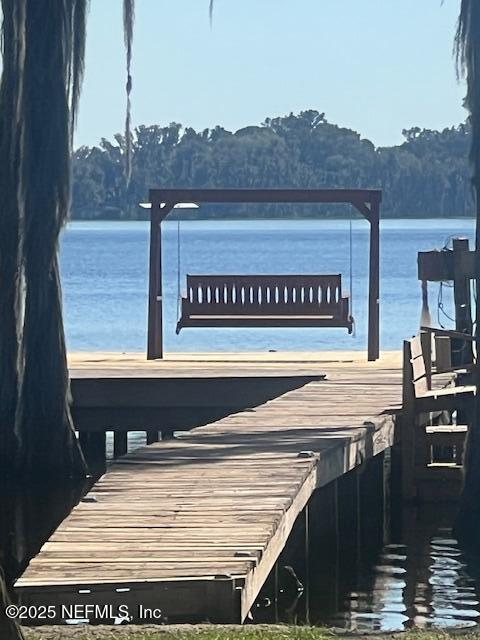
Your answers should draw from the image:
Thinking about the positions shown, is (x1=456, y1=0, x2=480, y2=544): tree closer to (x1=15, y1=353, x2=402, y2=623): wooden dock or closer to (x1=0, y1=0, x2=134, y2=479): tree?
(x1=15, y1=353, x2=402, y2=623): wooden dock

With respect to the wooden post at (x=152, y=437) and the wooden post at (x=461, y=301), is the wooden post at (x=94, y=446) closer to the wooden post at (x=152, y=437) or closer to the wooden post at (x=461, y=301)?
the wooden post at (x=152, y=437)

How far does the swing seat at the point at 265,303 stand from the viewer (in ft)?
77.3

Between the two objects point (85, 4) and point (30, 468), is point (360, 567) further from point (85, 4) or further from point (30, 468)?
point (85, 4)

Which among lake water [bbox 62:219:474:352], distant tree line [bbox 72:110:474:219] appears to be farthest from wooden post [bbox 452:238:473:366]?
distant tree line [bbox 72:110:474:219]

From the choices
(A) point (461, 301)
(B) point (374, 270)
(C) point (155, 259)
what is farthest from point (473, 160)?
(C) point (155, 259)

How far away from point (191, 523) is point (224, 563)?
4.00 ft

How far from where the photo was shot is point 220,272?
10162 cm

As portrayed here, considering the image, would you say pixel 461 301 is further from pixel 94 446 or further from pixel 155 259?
pixel 155 259

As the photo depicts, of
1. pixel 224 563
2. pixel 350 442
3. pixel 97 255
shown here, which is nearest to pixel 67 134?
pixel 350 442

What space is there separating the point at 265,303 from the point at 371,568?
28.7 ft

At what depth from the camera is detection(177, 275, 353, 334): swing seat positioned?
77.3 feet

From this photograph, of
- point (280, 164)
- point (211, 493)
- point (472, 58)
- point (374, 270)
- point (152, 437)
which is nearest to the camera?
point (211, 493)

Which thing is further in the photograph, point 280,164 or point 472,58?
point 280,164

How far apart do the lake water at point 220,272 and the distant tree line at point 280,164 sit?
5.09m
